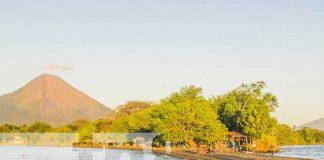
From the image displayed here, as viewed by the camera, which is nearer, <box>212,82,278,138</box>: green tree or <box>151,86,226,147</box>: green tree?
<box>151,86,226,147</box>: green tree

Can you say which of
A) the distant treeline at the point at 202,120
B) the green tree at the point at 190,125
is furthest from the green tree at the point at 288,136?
the green tree at the point at 190,125

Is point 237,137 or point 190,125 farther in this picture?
point 237,137

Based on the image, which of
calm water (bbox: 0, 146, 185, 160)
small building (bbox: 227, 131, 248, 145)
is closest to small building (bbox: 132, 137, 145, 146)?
calm water (bbox: 0, 146, 185, 160)

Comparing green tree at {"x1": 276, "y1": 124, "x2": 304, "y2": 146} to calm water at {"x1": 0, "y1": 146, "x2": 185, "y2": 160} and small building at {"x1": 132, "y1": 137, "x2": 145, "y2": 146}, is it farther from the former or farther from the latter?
calm water at {"x1": 0, "y1": 146, "x2": 185, "y2": 160}

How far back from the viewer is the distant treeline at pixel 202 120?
219ft

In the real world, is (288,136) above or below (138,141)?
above

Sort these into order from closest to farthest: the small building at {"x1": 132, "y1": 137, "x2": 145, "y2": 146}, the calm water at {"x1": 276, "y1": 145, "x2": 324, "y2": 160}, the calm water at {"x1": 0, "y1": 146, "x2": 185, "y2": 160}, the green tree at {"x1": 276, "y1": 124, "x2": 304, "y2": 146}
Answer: the calm water at {"x1": 0, "y1": 146, "x2": 185, "y2": 160} → the calm water at {"x1": 276, "y1": 145, "x2": 324, "y2": 160} → the small building at {"x1": 132, "y1": 137, "x2": 145, "y2": 146} → the green tree at {"x1": 276, "y1": 124, "x2": 304, "y2": 146}

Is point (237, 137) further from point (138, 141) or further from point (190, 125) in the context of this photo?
point (138, 141)

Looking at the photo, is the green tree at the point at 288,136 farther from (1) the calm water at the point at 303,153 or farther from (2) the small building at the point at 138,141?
(2) the small building at the point at 138,141

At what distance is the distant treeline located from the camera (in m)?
66.7

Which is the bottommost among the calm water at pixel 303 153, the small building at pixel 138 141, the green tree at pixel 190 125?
the calm water at pixel 303 153

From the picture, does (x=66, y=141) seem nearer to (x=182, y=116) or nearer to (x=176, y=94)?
(x=176, y=94)

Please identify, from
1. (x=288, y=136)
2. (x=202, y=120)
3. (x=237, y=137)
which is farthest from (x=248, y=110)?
(x=288, y=136)

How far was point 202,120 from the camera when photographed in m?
66.1
